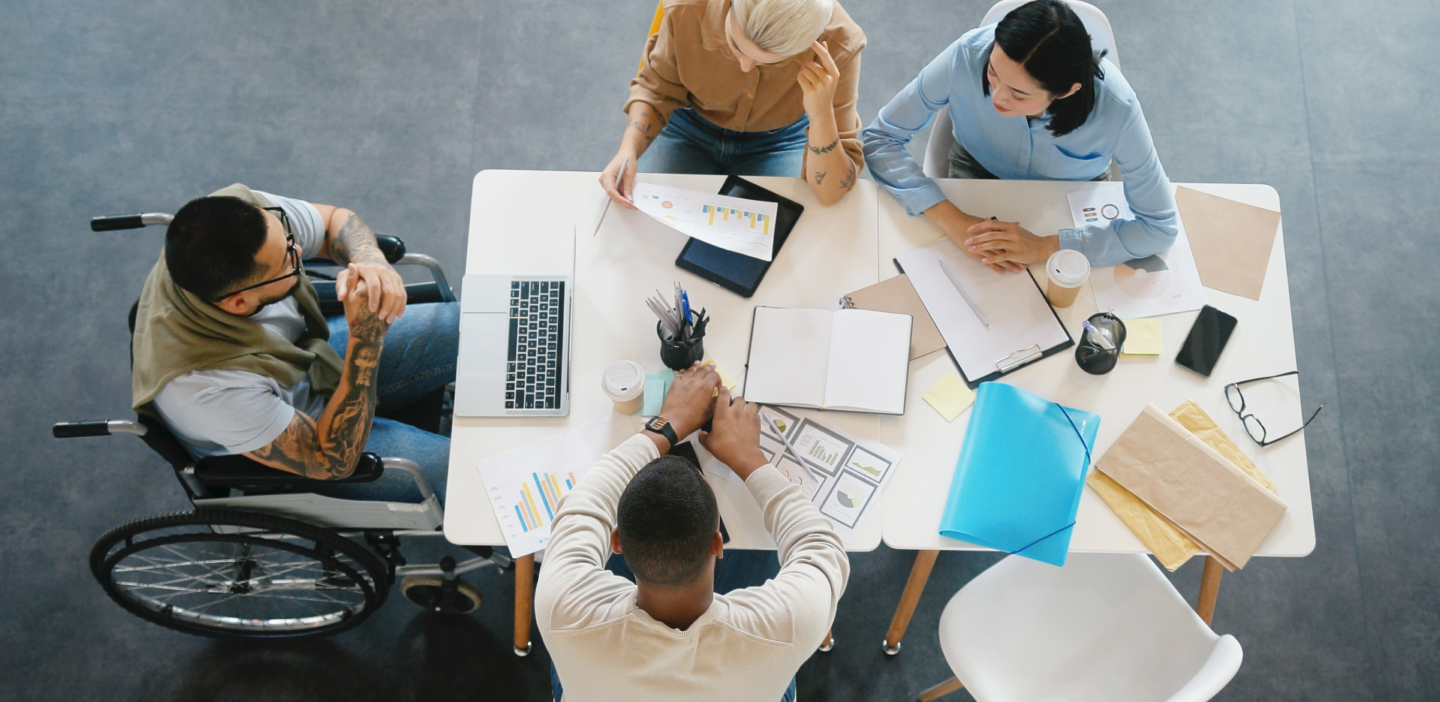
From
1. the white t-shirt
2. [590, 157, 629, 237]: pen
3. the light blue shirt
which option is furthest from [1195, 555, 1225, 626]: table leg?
the white t-shirt

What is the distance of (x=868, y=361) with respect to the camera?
1.77m

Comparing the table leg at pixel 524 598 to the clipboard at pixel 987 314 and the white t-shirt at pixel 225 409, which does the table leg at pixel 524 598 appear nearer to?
the white t-shirt at pixel 225 409

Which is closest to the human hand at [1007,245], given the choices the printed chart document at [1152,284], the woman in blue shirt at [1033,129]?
the woman in blue shirt at [1033,129]

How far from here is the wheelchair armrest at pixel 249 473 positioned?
1659 mm

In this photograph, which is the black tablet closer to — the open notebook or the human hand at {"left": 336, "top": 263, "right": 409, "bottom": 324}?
the open notebook

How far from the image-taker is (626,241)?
190 cm

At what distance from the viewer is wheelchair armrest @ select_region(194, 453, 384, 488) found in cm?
166

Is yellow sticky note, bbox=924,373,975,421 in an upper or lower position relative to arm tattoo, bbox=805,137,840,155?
lower

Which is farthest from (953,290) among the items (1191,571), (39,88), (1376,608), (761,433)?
(39,88)

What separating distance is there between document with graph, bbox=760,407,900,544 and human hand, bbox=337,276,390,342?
83 cm

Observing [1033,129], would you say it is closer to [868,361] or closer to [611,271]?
[868,361]

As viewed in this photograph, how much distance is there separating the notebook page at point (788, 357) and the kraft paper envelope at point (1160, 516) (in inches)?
22.7

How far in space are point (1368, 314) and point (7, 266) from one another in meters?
4.28

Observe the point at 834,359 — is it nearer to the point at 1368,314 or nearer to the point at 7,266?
the point at 1368,314
